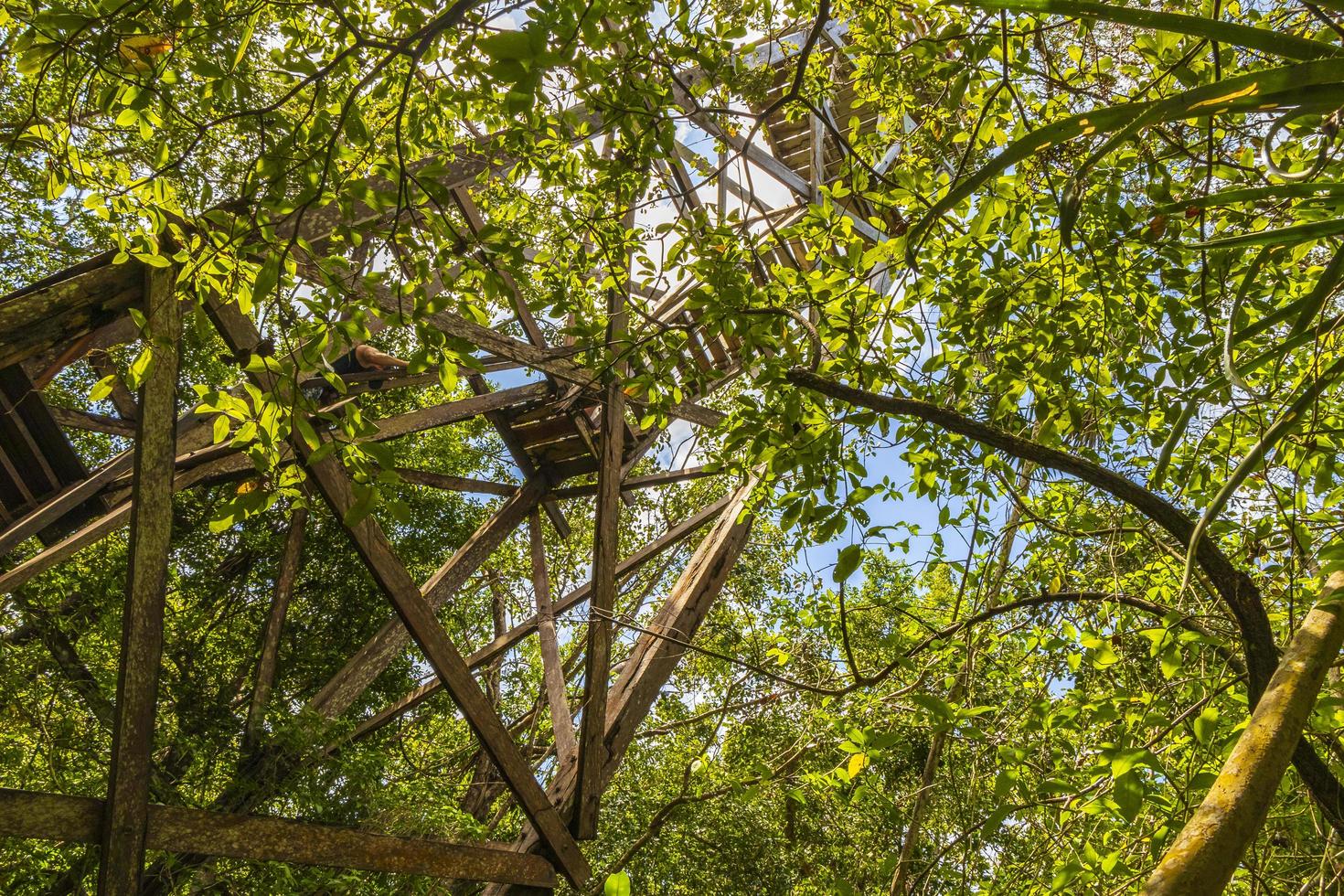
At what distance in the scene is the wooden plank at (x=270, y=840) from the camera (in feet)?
7.85

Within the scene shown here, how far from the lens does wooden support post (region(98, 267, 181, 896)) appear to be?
2463mm

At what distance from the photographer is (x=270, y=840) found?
2850 mm

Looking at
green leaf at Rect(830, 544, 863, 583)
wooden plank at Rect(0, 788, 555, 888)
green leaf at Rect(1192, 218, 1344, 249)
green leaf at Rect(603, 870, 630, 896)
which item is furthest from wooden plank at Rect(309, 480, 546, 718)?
green leaf at Rect(1192, 218, 1344, 249)

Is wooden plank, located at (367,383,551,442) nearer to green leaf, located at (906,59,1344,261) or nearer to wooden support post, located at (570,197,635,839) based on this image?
wooden support post, located at (570,197,635,839)

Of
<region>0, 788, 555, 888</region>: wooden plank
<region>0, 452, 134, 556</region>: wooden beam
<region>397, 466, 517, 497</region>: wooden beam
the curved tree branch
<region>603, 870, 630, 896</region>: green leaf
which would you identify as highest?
<region>397, 466, 517, 497</region>: wooden beam

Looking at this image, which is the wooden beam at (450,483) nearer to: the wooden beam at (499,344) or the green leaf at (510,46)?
the wooden beam at (499,344)

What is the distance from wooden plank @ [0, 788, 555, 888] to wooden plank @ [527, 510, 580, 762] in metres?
0.67

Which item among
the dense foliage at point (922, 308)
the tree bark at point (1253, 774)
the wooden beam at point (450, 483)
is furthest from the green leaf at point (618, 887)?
the wooden beam at point (450, 483)

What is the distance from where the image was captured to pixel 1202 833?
69 centimetres

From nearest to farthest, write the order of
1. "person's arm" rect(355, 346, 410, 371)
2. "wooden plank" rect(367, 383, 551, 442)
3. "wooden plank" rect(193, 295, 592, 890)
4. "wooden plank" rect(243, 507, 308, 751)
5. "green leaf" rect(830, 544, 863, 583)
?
"green leaf" rect(830, 544, 863, 583), "wooden plank" rect(193, 295, 592, 890), "wooden plank" rect(367, 383, 551, 442), "person's arm" rect(355, 346, 410, 371), "wooden plank" rect(243, 507, 308, 751)

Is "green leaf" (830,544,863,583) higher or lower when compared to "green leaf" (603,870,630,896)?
higher

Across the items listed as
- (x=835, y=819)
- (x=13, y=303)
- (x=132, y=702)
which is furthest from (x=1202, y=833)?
(x=835, y=819)

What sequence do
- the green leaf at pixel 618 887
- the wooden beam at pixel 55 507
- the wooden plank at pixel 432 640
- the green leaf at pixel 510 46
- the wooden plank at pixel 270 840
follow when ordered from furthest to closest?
the wooden beam at pixel 55 507 < the wooden plank at pixel 432 640 < the wooden plank at pixel 270 840 < the green leaf at pixel 510 46 < the green leaf at pixel 618 887

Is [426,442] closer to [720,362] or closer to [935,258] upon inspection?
[720,362]
